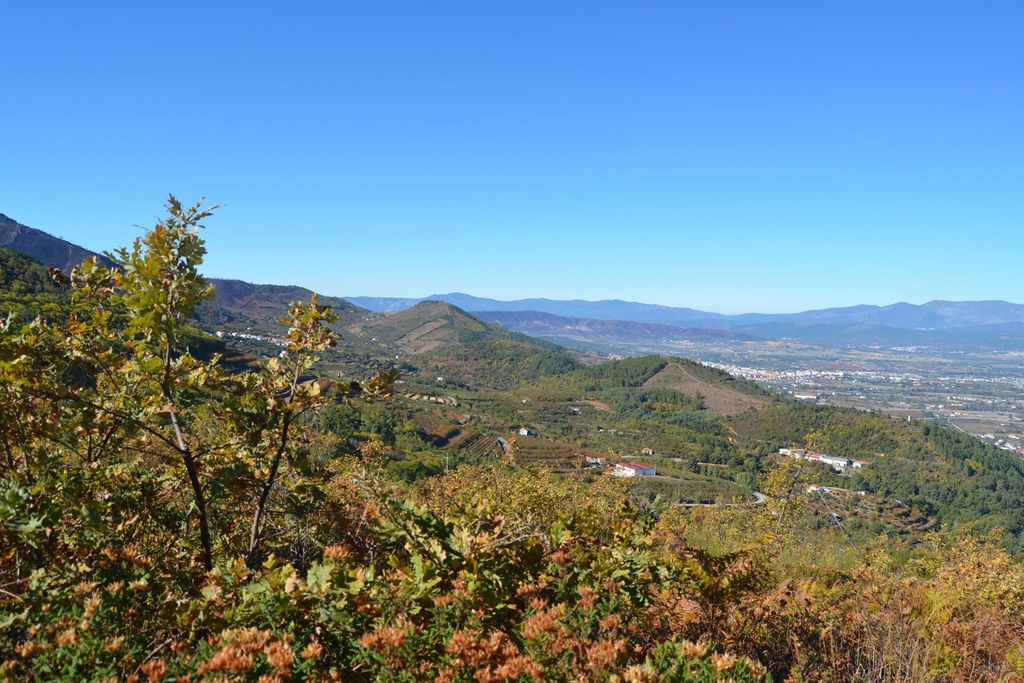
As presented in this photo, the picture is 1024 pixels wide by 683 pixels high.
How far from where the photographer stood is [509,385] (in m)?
179

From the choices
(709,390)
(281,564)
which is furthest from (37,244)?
(281,564)

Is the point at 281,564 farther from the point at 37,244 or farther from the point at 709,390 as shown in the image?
the point at 37,244

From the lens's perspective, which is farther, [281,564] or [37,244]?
[37,244]

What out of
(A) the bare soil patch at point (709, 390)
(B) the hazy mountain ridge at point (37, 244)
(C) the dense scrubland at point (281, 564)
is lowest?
(A) the bare soil patch at point (709, 390)

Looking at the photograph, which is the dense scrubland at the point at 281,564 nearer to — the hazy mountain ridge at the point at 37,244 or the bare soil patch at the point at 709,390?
the bare soil patch at the point at 709,390

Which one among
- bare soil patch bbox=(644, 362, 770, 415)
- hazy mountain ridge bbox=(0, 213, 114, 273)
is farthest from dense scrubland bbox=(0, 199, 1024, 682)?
hazy mountain ridge bbox=(0, 213, 114, 273)

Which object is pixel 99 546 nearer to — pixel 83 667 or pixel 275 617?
pixel 83 667

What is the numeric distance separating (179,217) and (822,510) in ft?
234

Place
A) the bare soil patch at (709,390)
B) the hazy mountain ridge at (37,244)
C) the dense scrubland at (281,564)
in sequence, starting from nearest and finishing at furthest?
the dense scrubland at (281,564)
the bare soil patch at (709,390)
the hazy mountain ridge at (37,244)

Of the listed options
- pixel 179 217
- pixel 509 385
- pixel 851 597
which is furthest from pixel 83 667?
pixel 509 385

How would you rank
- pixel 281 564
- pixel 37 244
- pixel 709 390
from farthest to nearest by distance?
1. pixel 37 244
2. pixel 709 390
3. pixel 281 564

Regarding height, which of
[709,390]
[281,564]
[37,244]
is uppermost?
[37,244]

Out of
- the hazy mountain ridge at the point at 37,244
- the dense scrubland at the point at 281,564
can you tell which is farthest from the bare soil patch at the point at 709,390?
the hazy mountain ridge at the point at 37,244

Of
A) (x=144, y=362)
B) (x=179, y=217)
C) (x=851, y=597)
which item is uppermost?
(x=179, y=217)
